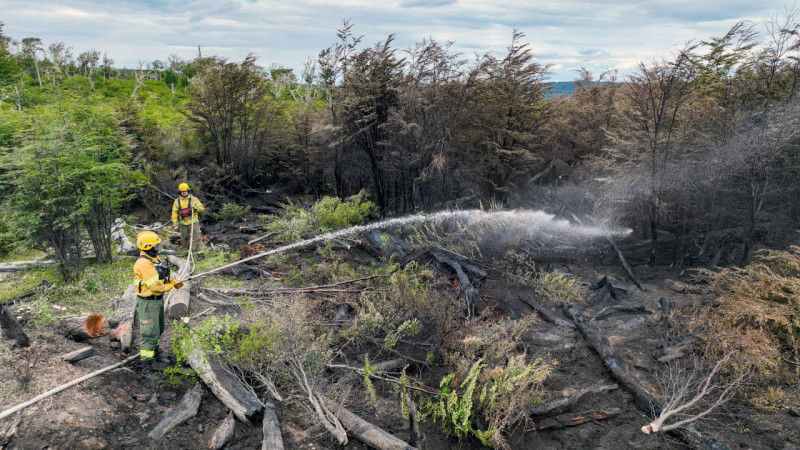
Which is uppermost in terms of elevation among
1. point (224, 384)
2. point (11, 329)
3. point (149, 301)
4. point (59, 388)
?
point (149, 301)

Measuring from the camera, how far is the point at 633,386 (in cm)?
526

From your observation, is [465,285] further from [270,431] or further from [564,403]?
[270,431]

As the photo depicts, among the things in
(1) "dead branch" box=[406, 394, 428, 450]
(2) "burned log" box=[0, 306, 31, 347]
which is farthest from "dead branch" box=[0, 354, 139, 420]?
(1) "dead branch" box=[406, 394, 428, 450]

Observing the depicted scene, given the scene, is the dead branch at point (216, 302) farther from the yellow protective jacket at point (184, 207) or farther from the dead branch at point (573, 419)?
the dead branch at point (573, 419)

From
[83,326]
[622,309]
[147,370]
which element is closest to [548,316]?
[622,309]

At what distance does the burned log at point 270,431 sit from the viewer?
147 inches

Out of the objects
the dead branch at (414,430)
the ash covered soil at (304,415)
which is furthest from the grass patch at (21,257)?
the dead branch at (414,430)

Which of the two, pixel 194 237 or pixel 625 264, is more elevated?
pixel 194 237

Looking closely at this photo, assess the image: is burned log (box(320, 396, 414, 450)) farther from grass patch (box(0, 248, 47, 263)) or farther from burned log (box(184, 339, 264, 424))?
grass patch (box(0, 248, 47, 263))

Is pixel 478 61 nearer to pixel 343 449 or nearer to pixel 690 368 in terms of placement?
pixel 690 368

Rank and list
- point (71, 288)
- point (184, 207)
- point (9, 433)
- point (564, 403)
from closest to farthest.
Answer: point (9, 433), point (564, 403), point (71, 288), point (184, 207)

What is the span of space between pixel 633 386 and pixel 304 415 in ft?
13.8

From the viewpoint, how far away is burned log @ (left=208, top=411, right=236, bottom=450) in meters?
3.77

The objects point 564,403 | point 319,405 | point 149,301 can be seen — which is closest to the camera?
point 319,405
